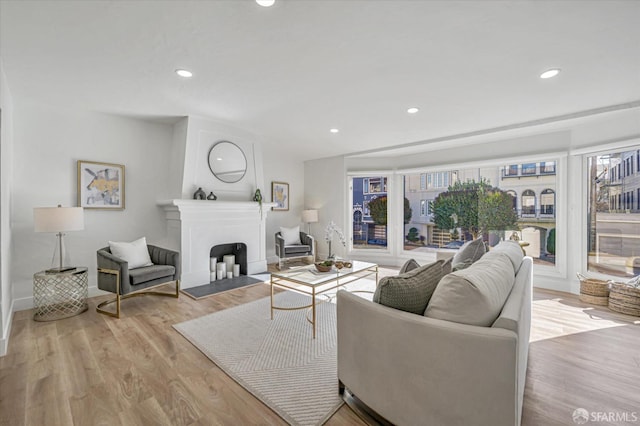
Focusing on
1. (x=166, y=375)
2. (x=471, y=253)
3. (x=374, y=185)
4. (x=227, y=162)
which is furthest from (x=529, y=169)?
(x=166, y=375)

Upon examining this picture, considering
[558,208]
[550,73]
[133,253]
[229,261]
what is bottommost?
[229,261]

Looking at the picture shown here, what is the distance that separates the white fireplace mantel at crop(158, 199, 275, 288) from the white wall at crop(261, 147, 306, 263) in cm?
119

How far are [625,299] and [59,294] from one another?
21.2 feet

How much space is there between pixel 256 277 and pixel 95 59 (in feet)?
11.4

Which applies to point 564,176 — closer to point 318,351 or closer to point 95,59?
point 318,351

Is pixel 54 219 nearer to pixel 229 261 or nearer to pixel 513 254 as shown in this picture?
pixel 229 261

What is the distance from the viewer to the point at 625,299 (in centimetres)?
325

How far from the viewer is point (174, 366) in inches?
84.2

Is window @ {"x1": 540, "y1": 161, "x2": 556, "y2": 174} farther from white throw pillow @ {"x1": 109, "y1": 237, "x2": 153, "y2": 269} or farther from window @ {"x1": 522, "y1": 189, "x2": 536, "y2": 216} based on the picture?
white throw pillow @ {"x1": 109, "y1": 237, "x2": 153, "y2": 269}

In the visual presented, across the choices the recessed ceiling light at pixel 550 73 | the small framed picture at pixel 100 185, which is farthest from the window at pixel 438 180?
the small framed picture at pixel 100 185

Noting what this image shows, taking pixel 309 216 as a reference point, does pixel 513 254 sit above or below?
below

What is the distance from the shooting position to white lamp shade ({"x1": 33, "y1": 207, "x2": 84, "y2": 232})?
9.61ft

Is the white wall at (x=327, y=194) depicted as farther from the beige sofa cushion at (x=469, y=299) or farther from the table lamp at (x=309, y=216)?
the beige sofa cushion at (x=469, y=299)

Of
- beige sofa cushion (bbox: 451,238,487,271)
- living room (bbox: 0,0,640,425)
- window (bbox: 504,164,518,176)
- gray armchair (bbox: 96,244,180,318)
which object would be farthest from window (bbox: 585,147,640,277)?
gray armchair (bbox: 96,244,180,318)
